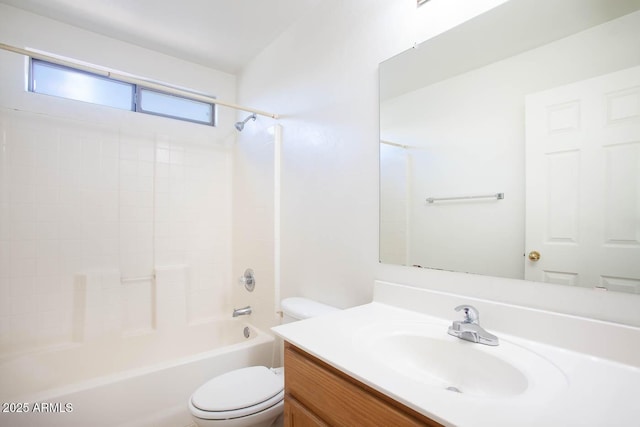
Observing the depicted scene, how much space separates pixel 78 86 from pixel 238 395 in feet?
7.67

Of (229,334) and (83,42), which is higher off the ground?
(83,42)

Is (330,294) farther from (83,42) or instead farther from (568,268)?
(83,42)

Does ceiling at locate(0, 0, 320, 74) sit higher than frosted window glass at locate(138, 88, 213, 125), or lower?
higher

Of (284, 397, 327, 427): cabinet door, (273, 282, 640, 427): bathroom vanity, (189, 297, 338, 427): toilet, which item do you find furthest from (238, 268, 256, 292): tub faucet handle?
(284, 397, 327, 427): cabinet door

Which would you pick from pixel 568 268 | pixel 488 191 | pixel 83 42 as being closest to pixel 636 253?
pixel 568 268

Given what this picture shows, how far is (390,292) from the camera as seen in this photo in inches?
50.2

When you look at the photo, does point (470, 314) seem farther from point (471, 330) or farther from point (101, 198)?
point (101, 198)

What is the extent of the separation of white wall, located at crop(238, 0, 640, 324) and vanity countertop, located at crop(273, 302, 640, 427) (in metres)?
0.19

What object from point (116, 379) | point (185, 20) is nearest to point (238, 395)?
point (116, 379)

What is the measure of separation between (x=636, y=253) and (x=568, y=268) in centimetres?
15

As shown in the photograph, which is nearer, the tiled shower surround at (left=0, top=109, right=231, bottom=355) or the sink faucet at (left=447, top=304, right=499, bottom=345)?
the sink faucet at (left=447, top=304, right=499, bottom=345)

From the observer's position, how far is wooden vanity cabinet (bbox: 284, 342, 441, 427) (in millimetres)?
661

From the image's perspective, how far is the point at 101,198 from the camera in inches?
83.7

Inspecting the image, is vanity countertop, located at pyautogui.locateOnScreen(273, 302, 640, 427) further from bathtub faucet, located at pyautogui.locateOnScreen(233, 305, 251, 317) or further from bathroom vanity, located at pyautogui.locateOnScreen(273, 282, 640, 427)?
bathtub faucet, located at pyautogui.locateOnScreen(233, 305, 251, 317)
